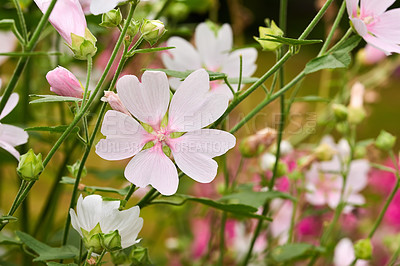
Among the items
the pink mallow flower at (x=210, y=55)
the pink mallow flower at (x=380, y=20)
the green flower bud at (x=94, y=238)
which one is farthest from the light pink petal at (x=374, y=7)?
the green flower bud at (x=94, y=238)

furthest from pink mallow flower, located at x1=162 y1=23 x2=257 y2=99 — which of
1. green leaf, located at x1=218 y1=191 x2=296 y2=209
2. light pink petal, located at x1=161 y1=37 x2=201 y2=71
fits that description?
green leaf, located at x1=218 y1=191 x2=296 y2=209

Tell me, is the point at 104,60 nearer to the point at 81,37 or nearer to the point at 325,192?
the point at 325,192

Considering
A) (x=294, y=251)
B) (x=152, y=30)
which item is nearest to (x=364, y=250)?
(x=294, y=251)

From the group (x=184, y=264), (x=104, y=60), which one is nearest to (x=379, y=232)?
(x=184, y=264)

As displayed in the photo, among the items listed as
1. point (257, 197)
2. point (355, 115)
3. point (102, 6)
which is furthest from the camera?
point (355, 115)

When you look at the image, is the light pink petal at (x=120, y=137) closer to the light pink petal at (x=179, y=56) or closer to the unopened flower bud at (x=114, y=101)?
the unopened flower bud at (x=114, y=101)

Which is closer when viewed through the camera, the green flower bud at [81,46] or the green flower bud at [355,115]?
the green flower bud at [81,46]

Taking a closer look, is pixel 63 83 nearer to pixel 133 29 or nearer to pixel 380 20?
pixel 133 29
